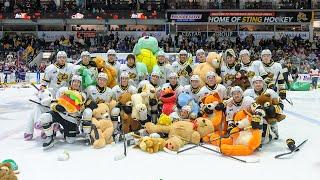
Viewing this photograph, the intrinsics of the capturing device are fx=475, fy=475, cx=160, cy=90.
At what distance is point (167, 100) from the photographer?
7.04 meters

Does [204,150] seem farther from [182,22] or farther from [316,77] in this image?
[182,22]

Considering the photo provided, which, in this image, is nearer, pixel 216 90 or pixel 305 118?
pixel 216 90

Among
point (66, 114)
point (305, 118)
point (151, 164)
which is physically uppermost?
point (66, 114)

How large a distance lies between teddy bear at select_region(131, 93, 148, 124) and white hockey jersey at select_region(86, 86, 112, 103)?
0.36m

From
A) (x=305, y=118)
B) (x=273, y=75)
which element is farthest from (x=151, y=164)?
(x=305, y=118)

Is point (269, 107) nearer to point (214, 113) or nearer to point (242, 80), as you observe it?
point (214, 113)

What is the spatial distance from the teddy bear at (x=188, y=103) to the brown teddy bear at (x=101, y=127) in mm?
1030

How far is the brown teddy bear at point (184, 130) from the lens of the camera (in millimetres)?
6199

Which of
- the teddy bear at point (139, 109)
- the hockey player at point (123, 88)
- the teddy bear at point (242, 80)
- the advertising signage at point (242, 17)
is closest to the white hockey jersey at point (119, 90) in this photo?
the hockey player at point (123, 88)

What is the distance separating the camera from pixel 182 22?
26031 mm

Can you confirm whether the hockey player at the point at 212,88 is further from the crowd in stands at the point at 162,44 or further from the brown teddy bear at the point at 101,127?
the crowd in stands at the point at 162,44

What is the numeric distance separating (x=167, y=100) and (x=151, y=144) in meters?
1.18

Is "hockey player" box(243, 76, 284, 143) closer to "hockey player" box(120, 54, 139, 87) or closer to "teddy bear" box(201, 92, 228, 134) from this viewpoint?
"teddy bear" box(201, 92, 228, 134)

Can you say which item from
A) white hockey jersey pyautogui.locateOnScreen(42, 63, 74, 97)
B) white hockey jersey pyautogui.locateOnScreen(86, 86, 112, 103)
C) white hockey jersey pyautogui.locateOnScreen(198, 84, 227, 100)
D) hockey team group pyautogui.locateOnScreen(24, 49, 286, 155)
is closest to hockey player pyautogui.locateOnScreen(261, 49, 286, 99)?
hockey team group pyautogui.locateOnScreen(24, 49, 286, 155)
